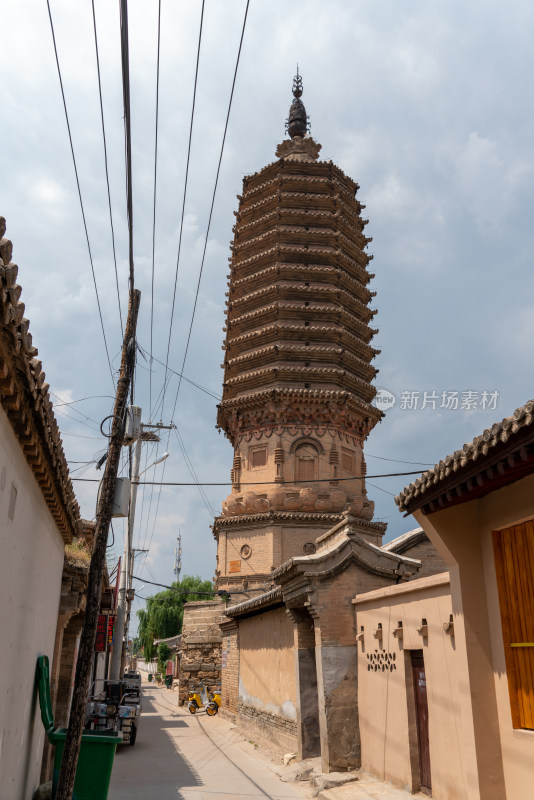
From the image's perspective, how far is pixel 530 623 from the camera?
6875 mm

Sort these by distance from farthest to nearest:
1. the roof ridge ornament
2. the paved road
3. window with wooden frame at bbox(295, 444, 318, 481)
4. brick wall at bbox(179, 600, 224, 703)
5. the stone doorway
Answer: the roof ridge ornament, window with wooden frame at bbox(295, 444, 318, 481), brick wall at bbox(179, 600, 224, 703), the stone doorway, the paved road

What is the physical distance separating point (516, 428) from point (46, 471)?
207 inches

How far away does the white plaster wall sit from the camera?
6.11 meters

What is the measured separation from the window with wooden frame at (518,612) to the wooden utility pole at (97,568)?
16.1 ft

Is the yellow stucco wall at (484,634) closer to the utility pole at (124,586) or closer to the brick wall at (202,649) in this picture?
the utility pole at (124,586)

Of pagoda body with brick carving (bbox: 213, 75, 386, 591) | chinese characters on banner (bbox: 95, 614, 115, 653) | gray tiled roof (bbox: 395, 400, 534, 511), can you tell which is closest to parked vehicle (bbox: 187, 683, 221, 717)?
pagoda body with brick carving (bbox: 213, 75, 386, 591)

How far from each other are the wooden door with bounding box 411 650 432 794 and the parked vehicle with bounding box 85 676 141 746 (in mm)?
7189

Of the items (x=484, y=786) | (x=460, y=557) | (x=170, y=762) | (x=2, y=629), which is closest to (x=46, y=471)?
(x=2, y=629)

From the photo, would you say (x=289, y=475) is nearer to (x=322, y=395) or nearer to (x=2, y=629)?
(x=322, y=395)

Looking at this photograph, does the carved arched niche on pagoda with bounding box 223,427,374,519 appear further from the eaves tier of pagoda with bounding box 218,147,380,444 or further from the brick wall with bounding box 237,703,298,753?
the brick wall with bounding box 237,703,298,753

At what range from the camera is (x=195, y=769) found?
528 inches

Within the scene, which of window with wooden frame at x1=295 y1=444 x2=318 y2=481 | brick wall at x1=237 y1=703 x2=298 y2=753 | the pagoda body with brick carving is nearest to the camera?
brick wall at x1=237 y1=703 x2=298 y2=753

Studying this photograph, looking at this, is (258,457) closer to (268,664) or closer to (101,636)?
(101,636)

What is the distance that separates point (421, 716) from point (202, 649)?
19302mm
